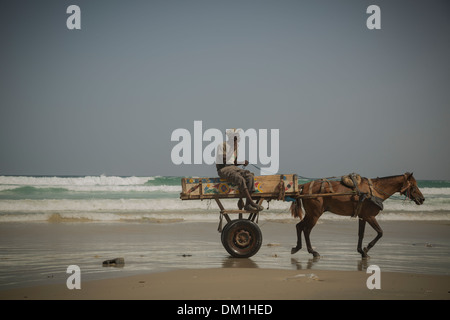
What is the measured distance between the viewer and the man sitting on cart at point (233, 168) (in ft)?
34.4

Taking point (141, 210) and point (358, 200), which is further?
point (141, 210)

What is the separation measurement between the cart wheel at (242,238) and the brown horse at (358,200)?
1148 millimetres

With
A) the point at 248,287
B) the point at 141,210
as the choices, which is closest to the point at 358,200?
the point at 248,287

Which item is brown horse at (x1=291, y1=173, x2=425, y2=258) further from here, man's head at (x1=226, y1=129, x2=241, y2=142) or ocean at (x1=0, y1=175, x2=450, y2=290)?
man's head at (x1=226, y1=129, x2=241, y2=142)

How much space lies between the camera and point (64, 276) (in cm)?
870

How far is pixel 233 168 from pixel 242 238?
159cm

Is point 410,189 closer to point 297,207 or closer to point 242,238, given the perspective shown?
point 297,207

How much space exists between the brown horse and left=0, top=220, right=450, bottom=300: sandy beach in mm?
747

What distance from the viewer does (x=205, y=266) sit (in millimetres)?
9930

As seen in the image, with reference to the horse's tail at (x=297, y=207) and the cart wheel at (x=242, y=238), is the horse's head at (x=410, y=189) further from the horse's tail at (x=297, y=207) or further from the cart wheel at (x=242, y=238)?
the cart wheel at (x=242, y=238)

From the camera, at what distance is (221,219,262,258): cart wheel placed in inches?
427

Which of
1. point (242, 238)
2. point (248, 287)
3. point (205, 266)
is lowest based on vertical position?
point (205, 266)
